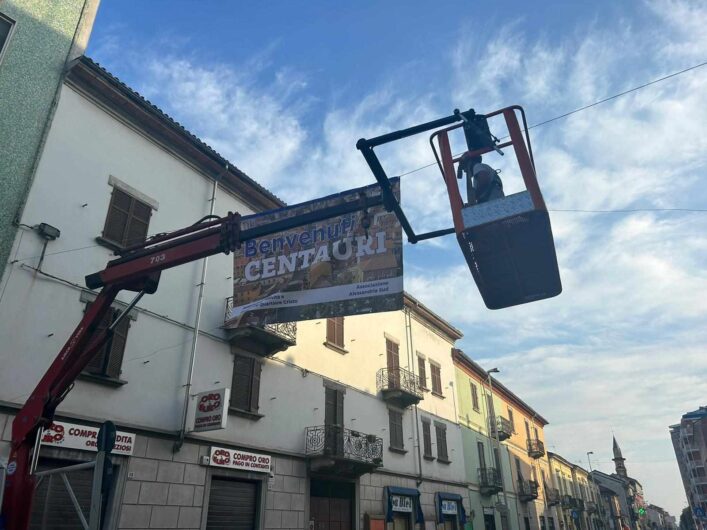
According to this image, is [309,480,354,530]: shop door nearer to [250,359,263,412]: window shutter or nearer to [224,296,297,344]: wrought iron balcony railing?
[250,359,263,412]: window shutter

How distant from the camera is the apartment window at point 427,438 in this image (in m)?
23.9

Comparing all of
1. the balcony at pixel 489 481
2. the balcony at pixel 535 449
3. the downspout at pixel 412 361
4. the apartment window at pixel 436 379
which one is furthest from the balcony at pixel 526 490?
the downspout at pixel 412 361

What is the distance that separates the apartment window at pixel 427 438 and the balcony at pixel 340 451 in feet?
19.0

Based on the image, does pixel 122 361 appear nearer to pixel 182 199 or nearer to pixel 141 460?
pixel 141 460

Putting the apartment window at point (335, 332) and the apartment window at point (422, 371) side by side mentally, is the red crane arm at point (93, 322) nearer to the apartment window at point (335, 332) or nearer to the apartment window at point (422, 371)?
the apartment window at point (335, 332)

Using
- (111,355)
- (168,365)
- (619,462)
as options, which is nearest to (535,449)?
(168,365)

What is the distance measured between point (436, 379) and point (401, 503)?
7.97m

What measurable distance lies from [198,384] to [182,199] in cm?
534

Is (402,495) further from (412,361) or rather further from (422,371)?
(422,371)

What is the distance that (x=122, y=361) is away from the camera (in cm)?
1210

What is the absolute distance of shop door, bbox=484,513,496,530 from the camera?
28.4m

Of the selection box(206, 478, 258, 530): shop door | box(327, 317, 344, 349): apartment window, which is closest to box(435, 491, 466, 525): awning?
box(327, 317, 344, 349): apartment window

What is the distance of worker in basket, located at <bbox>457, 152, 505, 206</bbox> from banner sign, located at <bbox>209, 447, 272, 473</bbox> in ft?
37.4

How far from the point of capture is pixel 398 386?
2225 cm
